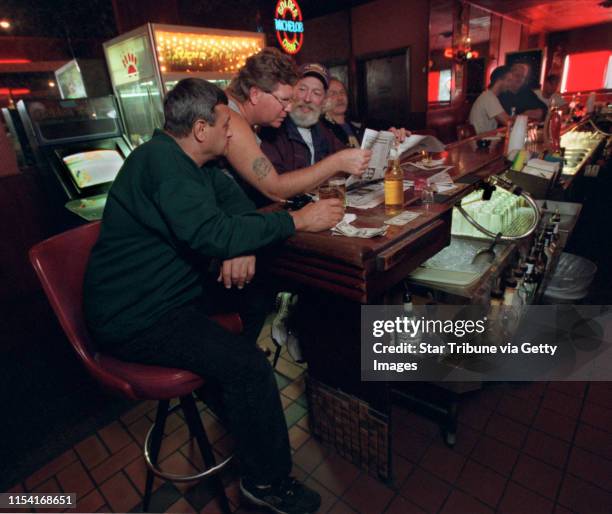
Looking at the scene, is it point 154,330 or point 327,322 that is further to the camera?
point 327,322

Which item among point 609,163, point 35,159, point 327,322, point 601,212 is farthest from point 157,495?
point 609,163

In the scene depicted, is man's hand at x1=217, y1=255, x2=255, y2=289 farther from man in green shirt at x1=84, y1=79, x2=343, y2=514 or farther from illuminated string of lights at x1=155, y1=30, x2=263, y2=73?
illuminated string of lights at x1=155, y1=30, x2=263, y2=73

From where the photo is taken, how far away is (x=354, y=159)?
194 cm

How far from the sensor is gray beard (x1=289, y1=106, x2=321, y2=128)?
9.78 ft

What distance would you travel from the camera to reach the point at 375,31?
391 inches

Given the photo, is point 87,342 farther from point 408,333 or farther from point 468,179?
point 468,179

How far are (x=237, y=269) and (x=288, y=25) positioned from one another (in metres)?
6.93

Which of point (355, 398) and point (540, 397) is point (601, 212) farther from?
point (355, 398)

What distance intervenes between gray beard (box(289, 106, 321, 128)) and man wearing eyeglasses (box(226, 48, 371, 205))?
530 millimetres

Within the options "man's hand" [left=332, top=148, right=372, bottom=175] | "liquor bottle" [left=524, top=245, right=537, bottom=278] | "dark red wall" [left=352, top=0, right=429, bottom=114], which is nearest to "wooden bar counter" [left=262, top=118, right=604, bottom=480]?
"man's hand" [left=332, top=148, right=372, bottom=175]

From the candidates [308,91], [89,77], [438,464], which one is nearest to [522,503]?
[438,464]

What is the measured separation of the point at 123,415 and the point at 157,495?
762 mm

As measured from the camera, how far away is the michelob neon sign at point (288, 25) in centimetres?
669

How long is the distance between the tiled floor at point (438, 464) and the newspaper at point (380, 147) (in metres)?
1.57
